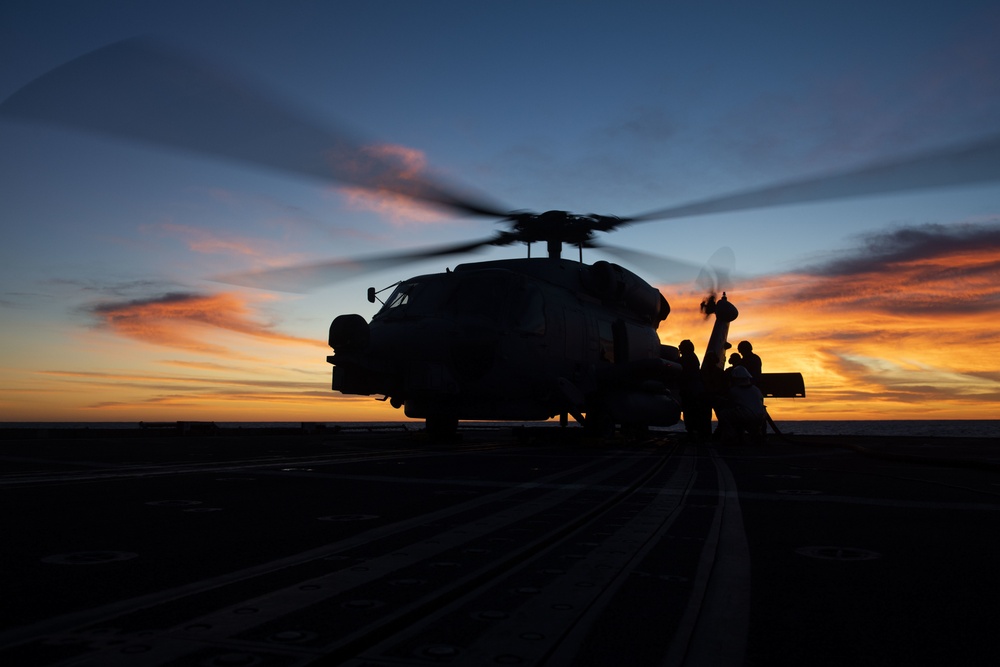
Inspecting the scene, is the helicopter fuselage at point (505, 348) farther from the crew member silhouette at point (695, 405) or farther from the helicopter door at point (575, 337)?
the crew member silhouette at point (695, 405)

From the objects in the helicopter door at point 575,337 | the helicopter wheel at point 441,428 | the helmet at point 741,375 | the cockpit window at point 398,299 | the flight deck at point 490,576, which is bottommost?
the flight deck at point 490,576

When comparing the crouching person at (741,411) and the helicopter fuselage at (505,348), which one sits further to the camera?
the crouching person at (741,411)

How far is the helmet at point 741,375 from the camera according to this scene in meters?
23.7

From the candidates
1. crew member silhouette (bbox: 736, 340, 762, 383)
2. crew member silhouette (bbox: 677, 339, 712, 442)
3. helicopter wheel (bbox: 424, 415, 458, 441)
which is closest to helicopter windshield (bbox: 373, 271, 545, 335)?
helicopter wheel (bbox: 424, 415, 458, 441)

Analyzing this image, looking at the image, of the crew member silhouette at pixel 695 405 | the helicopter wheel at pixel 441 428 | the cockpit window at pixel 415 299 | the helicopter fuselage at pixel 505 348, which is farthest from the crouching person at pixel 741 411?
the cockpit window at pixel 415 299

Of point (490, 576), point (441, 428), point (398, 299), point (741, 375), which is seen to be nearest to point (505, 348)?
point (398, 299)

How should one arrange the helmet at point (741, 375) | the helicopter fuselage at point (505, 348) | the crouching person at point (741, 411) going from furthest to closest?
the crouching person at point (741, 411) → the helmet at point (741, 375) → the helicopter fuselage at point (505, 348)

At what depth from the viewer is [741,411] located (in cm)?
2402

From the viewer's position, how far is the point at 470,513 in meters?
6.01

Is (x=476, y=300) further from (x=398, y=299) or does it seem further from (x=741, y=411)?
(x=741, y=411)

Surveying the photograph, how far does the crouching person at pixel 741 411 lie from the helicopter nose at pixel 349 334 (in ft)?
44.9

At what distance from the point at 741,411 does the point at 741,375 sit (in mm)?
1284

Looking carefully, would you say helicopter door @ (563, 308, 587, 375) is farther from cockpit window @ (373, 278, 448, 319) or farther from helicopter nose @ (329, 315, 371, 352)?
helicopter nose @ (329, 315, 371, 352)

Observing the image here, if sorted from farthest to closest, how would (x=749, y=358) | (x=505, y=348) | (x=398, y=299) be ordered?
(x=749, y=358), (x=398, y=299), (x=505, y=348)
